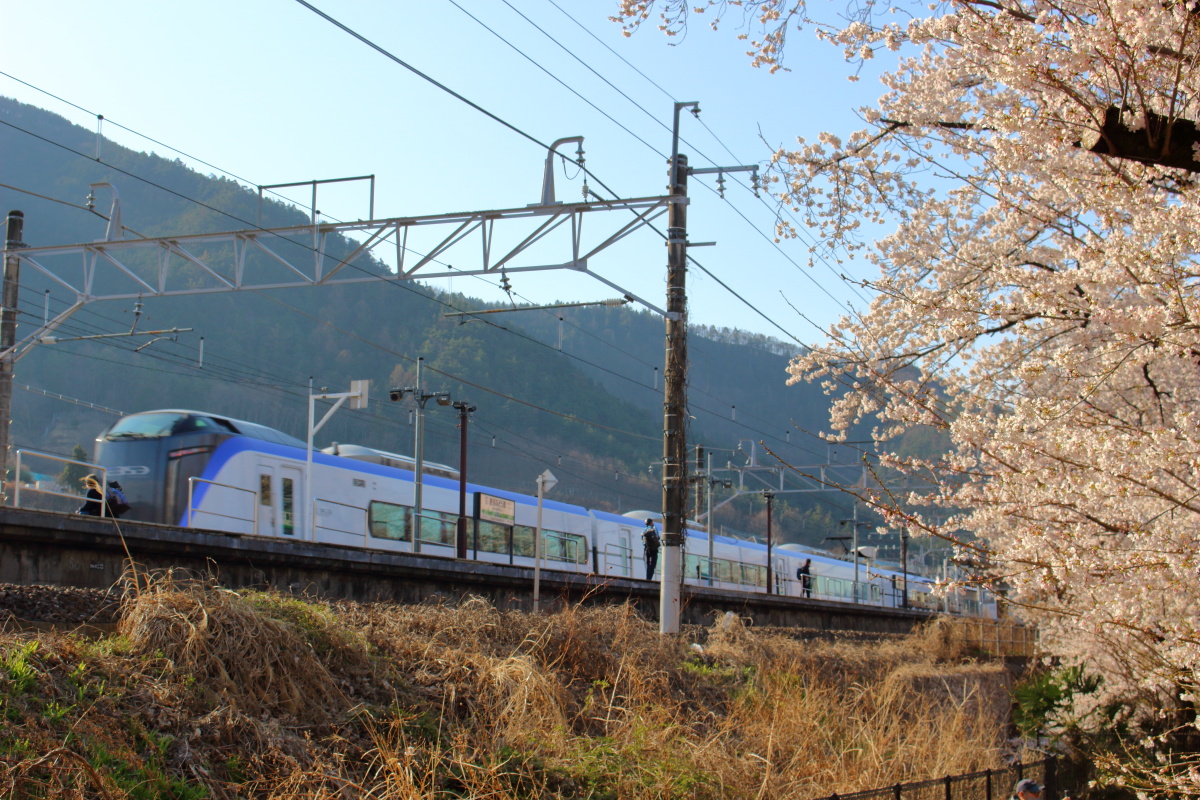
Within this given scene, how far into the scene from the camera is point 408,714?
8.55 meters

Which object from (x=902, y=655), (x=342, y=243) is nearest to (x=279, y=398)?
(x=342, y=243)

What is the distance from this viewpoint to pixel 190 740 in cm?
698

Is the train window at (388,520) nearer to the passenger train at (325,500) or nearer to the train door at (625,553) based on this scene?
the passenger train at (325,500)

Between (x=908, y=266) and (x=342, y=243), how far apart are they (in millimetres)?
92555

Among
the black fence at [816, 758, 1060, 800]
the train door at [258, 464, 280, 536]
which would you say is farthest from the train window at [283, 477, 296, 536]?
the black fence at [816, 758, 1060, 800]

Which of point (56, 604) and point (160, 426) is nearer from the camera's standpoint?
point (56, 604)

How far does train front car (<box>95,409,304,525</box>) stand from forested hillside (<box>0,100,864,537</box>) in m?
68.2

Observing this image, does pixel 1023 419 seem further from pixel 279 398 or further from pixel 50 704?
pixel 279 398

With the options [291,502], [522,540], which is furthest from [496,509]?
[291,502]

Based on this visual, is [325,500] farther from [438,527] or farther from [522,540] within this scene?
[522,540]

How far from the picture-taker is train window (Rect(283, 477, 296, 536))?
2053 centimetres

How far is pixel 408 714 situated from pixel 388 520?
15.2 m

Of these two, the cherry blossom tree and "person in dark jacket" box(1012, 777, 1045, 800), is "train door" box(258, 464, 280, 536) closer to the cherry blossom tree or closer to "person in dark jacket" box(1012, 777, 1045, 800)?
the cherry blossom tree

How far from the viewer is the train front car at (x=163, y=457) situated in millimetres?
19188
